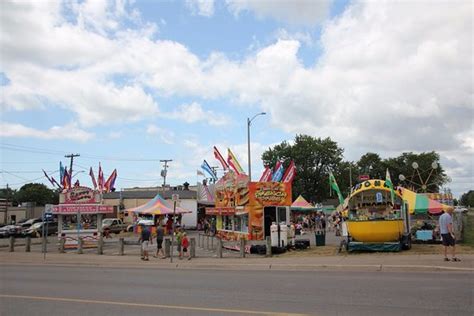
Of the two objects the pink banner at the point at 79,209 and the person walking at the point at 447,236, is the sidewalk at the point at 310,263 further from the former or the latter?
the pink banner at the point at 79,209

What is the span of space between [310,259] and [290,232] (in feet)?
20.3

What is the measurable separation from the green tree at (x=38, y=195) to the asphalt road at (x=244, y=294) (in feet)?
358

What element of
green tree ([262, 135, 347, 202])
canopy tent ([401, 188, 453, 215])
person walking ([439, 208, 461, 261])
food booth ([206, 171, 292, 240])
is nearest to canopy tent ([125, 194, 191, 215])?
food booth ([206, 171, 292, 240])

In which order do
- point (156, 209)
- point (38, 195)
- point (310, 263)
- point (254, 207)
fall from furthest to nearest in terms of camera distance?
1. point (38, 195)
2. point (156, 209)
3. point (254, 207)
4. point (310, 263)

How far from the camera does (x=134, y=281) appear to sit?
13.3m

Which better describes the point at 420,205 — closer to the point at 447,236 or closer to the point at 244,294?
the point at 447,236

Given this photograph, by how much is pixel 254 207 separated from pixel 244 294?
2171cm

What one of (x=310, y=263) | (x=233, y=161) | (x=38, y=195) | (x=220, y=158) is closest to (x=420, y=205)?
(x=310, y=263)

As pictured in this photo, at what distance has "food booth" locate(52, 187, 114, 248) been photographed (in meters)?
28.9

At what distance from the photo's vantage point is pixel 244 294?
10.4 meters

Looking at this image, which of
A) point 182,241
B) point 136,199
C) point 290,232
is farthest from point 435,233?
point 136,199

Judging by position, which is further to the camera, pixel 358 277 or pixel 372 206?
pixel 372 206

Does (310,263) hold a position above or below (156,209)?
below

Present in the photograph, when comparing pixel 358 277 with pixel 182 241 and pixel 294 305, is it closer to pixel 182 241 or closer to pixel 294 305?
pixel 294 305
